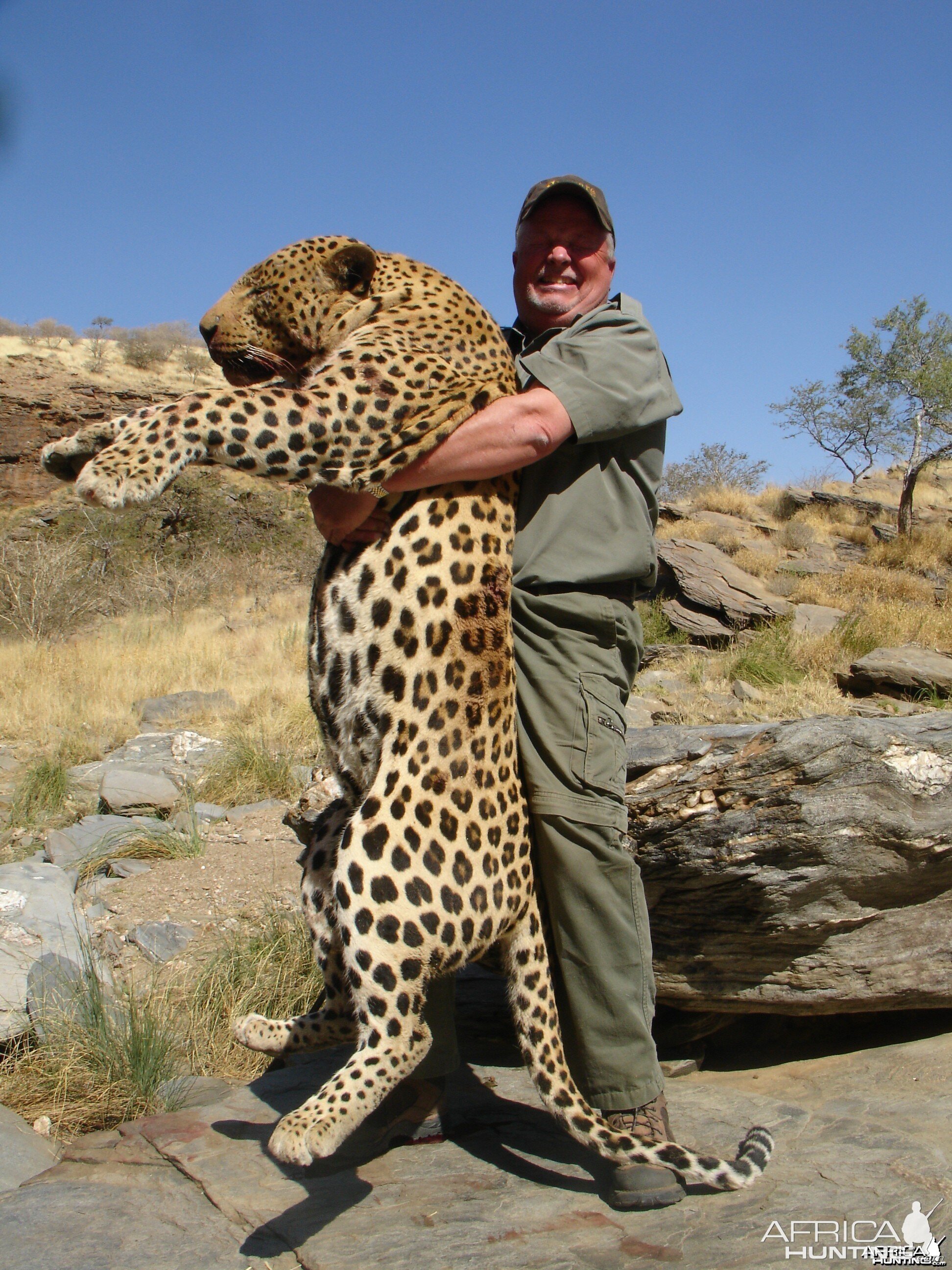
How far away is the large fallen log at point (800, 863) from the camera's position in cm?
369

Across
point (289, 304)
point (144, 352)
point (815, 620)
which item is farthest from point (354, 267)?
point (144, 352)

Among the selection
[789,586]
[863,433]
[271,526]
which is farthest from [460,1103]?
[863,433]

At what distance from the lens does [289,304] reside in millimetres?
3146

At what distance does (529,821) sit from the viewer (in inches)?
114

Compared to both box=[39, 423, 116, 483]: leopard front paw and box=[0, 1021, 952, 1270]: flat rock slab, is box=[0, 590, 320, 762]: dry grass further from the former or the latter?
box=[39, 423, 116, 483]: leopard front paw

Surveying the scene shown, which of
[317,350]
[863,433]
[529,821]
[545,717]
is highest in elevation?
[863,433]

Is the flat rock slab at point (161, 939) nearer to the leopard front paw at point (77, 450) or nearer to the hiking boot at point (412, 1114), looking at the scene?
the hiking boot at point (412, 1114)

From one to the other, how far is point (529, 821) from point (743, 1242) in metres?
1.25

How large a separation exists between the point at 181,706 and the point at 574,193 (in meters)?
9.21

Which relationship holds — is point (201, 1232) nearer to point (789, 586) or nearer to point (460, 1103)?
point (460, 1103)

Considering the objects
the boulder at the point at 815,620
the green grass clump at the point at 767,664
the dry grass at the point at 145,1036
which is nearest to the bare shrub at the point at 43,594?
the green grass clump at the point at 767,664
